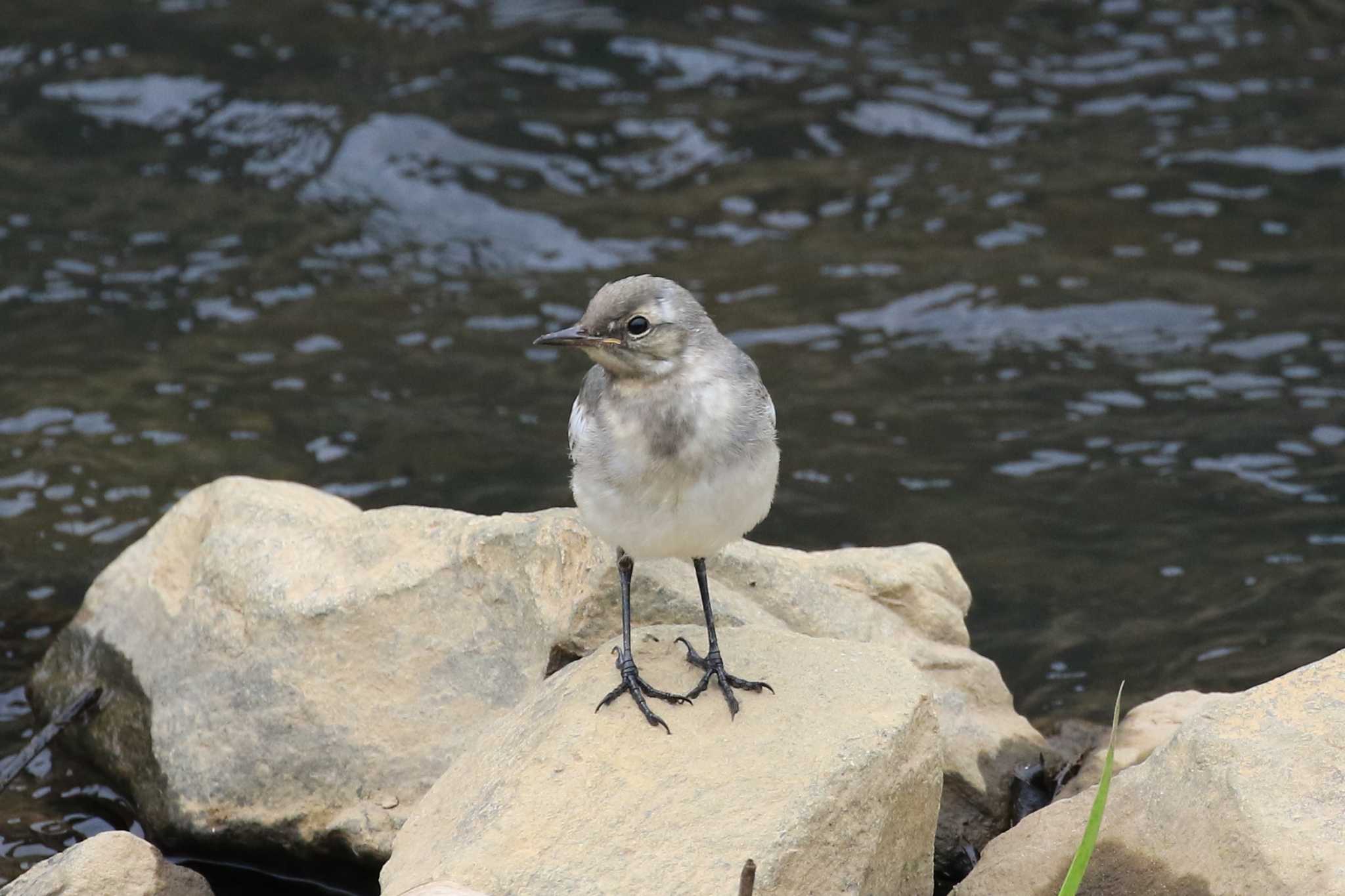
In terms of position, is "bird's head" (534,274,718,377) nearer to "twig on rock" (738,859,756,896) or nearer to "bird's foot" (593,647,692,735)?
"bird's foot" (593,647,692,735)

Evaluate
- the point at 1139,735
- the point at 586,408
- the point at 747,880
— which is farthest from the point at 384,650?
the point at 1139,735

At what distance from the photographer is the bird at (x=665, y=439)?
5.15 metres

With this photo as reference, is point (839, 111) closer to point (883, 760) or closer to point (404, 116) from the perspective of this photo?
point (404, 116)

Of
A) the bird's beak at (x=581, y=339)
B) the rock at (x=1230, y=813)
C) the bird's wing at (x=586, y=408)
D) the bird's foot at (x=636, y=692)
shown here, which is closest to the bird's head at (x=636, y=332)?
the bird's beak at (x=581, y=339)

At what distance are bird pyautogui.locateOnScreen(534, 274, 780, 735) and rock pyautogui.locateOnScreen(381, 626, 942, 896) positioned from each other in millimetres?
159

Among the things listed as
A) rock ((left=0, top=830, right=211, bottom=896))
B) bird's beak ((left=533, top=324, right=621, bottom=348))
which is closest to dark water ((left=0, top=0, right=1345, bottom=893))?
rock ((left=0, top=830, right=211, bottom=896))

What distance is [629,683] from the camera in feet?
17.7

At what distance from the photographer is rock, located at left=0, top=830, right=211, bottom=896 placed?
5.16 m

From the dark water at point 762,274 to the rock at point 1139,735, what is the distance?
96 cm

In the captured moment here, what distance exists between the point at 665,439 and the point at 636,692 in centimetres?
88

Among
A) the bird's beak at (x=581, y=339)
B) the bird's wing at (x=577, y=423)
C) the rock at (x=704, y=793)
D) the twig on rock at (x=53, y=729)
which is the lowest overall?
the twig on rock at (x=53, y=729)

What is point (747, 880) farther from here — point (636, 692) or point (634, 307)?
point (634, 307)

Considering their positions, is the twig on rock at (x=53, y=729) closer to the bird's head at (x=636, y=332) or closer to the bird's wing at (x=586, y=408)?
the bird's wing at (x=586, y=408)

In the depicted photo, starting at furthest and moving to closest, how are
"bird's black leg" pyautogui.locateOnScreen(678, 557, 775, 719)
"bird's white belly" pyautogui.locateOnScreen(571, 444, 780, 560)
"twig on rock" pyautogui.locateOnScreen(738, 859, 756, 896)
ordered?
1. "bird's black leg" pyautogui.locateOnScreen(678, 557, 775, 719)
2. "bird's white belly" pyautogui.locateOnScreen(571, 444, 780, 560)
3. "twig on rock" pyautogui.locateOnScreen(738, 859, 756, 896)
